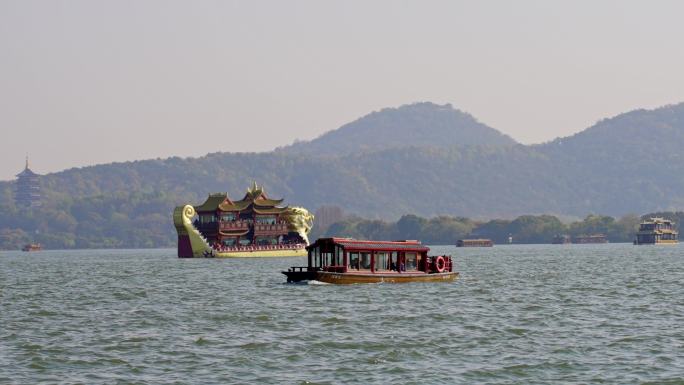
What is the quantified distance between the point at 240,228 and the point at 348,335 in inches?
4560

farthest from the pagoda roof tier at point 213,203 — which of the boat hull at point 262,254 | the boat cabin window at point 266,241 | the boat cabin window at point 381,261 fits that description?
the boat cabin window at point 381,261

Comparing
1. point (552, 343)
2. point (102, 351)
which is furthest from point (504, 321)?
point (102, 351)

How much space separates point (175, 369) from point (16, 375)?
16.8 feet

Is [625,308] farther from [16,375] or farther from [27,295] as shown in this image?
[27,295]

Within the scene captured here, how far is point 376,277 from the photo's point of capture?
3061 inches

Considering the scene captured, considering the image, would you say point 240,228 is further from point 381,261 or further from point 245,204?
point 381,261

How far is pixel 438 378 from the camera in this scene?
36594 millimetres

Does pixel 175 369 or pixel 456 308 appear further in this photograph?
pixel 456 308

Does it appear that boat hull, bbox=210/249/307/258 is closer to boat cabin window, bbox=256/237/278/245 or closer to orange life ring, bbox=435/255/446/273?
boat cabin window, bbox=256/237/278/245

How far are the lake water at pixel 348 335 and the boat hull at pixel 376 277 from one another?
3.95ft

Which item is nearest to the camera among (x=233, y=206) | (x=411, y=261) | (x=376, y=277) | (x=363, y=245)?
Result: (x=363, y=245)

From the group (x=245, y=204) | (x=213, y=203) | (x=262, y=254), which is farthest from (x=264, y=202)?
(x=213, y=203)

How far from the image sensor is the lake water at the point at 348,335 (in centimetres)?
3762

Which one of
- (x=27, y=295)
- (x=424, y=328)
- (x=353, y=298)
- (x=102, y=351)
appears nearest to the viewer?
(x=102, y=351)
